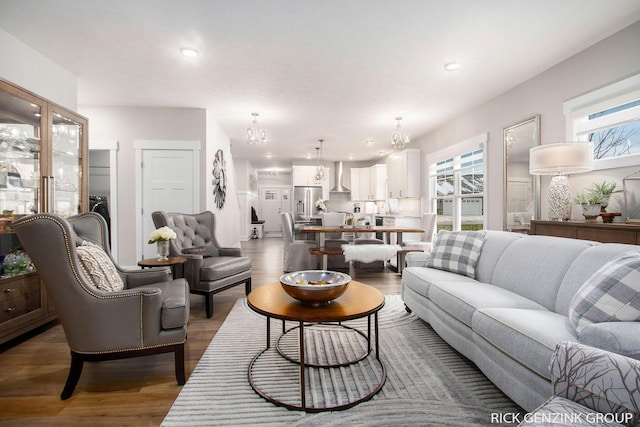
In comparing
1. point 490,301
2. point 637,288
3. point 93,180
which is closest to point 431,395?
point 490,301

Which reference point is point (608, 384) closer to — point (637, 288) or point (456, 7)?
point (637, 288)

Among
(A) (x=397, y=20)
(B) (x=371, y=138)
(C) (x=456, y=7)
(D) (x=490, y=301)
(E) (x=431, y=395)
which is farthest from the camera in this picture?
(B) (x=371, y=138)

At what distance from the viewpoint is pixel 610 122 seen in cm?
283

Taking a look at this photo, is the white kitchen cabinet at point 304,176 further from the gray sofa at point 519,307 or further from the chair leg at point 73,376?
the chair leg at point 73,376

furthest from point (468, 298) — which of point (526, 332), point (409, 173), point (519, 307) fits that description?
point (409, 173)

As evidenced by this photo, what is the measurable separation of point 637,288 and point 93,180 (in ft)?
23.0

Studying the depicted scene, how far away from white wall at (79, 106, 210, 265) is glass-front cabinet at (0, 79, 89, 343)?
1729mm

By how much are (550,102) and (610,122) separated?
718mm

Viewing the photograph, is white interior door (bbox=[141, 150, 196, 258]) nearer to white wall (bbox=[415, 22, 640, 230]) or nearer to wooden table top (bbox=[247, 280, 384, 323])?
wooden table top (bbox=[247, 280, 384, 323])

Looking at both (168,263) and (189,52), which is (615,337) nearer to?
(168,263)

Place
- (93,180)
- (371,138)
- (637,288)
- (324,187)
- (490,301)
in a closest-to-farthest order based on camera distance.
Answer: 1. (637,288)
2. (490,301)
3. (93,180)
4. (371,138)
5. (324,187)

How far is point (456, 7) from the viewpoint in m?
2.31

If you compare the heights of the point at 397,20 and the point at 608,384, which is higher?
the point at 397,20

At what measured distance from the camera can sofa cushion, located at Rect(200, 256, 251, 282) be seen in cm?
300
